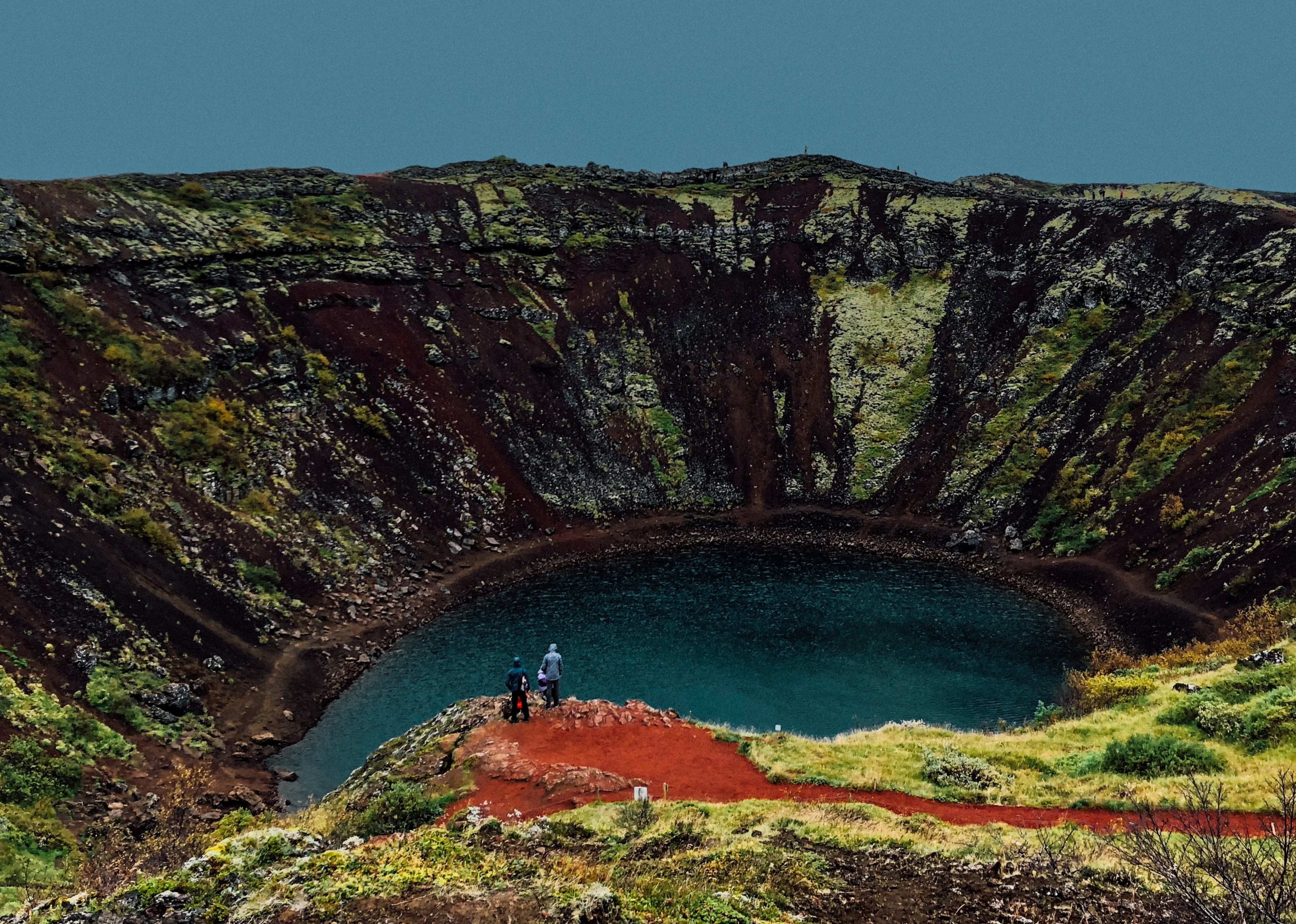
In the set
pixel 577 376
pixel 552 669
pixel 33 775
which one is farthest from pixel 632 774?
pixel 577 376

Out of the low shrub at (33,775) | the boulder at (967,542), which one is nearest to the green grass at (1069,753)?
the low shrub at (33,775)

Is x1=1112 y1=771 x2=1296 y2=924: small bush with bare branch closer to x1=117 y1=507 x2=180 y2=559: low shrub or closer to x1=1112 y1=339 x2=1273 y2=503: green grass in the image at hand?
x1=1112 y1=339 x2=1273 y2=503: green grass

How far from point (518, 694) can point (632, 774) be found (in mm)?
4639

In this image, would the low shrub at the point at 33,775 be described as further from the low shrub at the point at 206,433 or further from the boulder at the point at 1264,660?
the boulder at the point at 1264,660

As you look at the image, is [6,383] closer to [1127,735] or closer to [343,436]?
[343,436]

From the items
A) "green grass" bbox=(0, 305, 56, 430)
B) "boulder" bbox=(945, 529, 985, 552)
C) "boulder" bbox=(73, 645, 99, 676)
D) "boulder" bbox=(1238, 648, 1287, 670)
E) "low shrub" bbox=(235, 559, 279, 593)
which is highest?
"green grass" bbox=(0, 305, 56, 430)

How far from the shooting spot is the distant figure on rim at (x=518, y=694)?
926 inches

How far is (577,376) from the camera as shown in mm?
66875

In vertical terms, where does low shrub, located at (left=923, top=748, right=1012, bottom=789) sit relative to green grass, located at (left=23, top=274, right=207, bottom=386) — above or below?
below

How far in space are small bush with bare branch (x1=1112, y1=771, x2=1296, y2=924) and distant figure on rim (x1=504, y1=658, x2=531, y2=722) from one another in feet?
51.1

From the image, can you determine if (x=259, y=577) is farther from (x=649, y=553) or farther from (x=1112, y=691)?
(x=1112, y=691)

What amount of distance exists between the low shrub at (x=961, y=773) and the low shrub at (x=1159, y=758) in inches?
108

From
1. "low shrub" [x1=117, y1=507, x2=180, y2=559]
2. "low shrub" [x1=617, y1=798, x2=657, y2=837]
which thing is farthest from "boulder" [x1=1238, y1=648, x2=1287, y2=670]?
"low shrub" [x1=117, y1=507, x2=180, y2=559]

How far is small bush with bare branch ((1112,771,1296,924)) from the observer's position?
27.1ft
